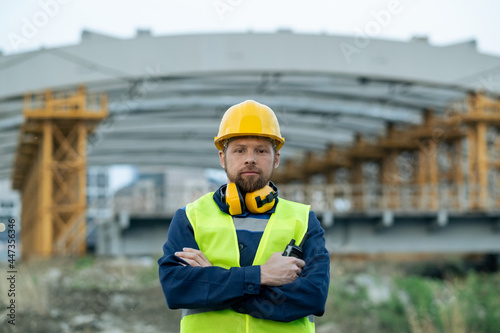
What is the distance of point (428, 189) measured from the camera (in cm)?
3198

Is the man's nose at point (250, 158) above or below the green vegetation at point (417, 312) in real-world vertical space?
above

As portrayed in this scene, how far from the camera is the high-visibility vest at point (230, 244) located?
2607 mm

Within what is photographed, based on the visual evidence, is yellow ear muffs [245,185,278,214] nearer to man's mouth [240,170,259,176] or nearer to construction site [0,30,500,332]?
man's mouth [240,170,259,176]

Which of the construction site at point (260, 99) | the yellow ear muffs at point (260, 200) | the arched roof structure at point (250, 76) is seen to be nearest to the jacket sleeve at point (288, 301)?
the yellow ear muffs at point (260, 200)

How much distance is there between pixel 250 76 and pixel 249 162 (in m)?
22.8

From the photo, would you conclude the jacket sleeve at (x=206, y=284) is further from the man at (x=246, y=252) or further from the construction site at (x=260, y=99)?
the construction site at (x=260, y=99)

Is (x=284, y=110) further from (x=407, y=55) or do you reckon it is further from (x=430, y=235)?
(x=430, y=235)

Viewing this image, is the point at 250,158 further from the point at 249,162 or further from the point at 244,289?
the point at 244,289

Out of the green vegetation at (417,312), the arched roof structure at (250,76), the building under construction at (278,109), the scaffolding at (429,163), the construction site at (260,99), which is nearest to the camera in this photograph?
the green vegetation at (417,312)

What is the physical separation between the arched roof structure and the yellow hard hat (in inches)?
827

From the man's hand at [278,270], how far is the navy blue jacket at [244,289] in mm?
28

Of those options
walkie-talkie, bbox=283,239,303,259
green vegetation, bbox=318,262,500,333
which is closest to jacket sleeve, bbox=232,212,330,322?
walkie-talkie, bbox=283,239,303,259

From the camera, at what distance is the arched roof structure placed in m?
23.3

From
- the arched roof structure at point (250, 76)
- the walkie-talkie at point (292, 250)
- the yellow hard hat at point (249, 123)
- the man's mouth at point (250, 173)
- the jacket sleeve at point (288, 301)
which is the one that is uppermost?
the arched roof structure at point (250, 76)
